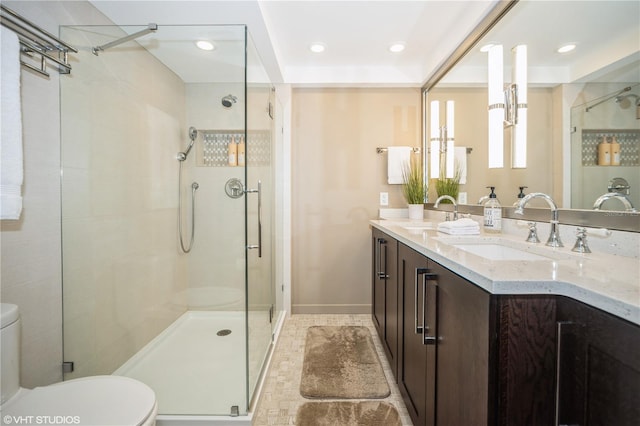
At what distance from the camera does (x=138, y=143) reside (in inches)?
69.5

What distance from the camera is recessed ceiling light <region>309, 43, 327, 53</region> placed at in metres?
2.23

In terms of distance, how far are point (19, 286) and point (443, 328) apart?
1.69 metres

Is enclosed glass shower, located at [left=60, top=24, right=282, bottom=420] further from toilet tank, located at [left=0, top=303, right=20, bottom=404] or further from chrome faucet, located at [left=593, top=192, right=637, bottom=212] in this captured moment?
chrome faucet, located at [left=593, top=192, right=637, bottom=212]

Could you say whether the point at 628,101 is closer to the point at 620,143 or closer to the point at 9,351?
the point at 620,143

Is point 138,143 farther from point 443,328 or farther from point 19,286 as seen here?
point 443,328

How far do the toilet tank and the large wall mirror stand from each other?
2.14m

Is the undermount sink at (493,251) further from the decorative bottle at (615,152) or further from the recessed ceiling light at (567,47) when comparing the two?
the recessed ceiling light at (567,47)

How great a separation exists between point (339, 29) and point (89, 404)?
2445mm

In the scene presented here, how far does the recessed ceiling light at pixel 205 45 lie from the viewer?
5.19 ft

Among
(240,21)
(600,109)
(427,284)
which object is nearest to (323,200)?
(240,21)

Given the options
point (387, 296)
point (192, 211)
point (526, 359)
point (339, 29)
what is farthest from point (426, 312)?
point (339, 29)

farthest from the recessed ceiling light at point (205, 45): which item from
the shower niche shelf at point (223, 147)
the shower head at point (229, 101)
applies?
the shower niche shelf at point (223, 147)

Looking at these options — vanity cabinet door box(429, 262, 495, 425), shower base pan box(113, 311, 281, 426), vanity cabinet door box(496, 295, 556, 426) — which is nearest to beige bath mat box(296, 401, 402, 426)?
shower base pan box(113, 311, 281, 426)

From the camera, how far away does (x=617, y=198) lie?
0.98 meters
